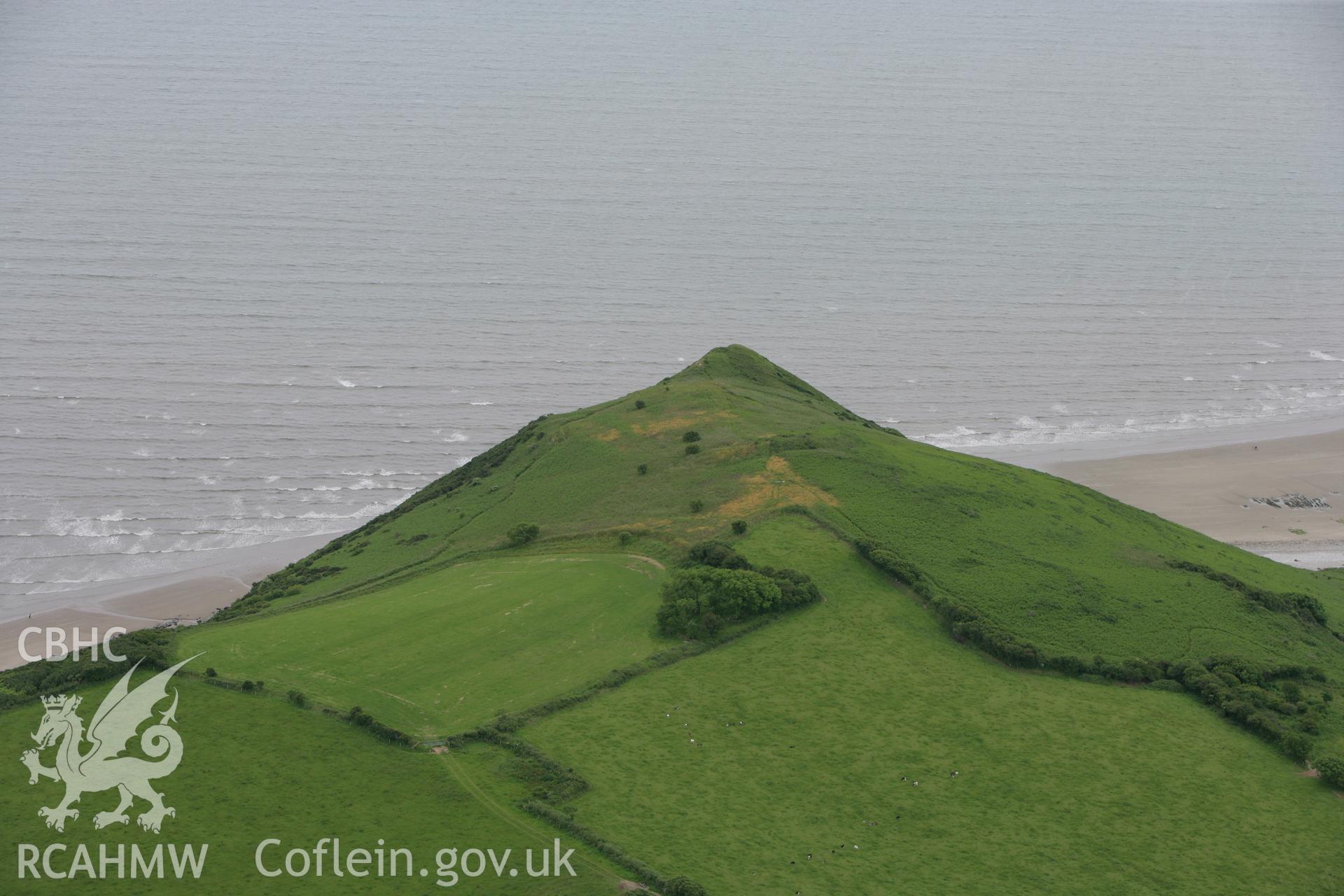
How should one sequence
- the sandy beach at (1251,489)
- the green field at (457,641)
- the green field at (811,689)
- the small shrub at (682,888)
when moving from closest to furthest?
the small shrub at (682,888) → the green field at (811,689) → the green field at (457,641) → the sandy beach at (1251,489)

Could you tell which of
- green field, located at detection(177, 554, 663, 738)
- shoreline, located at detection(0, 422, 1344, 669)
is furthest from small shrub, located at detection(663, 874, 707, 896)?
shoreline, located at detection(0, 422, 1344, 669)

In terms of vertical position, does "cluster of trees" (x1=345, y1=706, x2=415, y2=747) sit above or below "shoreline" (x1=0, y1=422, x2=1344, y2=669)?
below

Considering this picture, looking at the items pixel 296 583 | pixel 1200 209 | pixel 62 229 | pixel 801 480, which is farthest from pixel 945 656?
pixel 1200 209

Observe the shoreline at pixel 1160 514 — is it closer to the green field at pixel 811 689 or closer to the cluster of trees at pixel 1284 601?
the green field at pixel 811 689

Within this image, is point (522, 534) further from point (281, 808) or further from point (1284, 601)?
point (1284, 601)

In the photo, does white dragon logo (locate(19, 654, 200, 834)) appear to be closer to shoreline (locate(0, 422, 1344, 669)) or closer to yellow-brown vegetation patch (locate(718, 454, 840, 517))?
shoreline (locate(0, 422, 1344, 669))

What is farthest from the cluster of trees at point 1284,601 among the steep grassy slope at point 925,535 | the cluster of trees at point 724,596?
the cluster of trees at point 724,596
